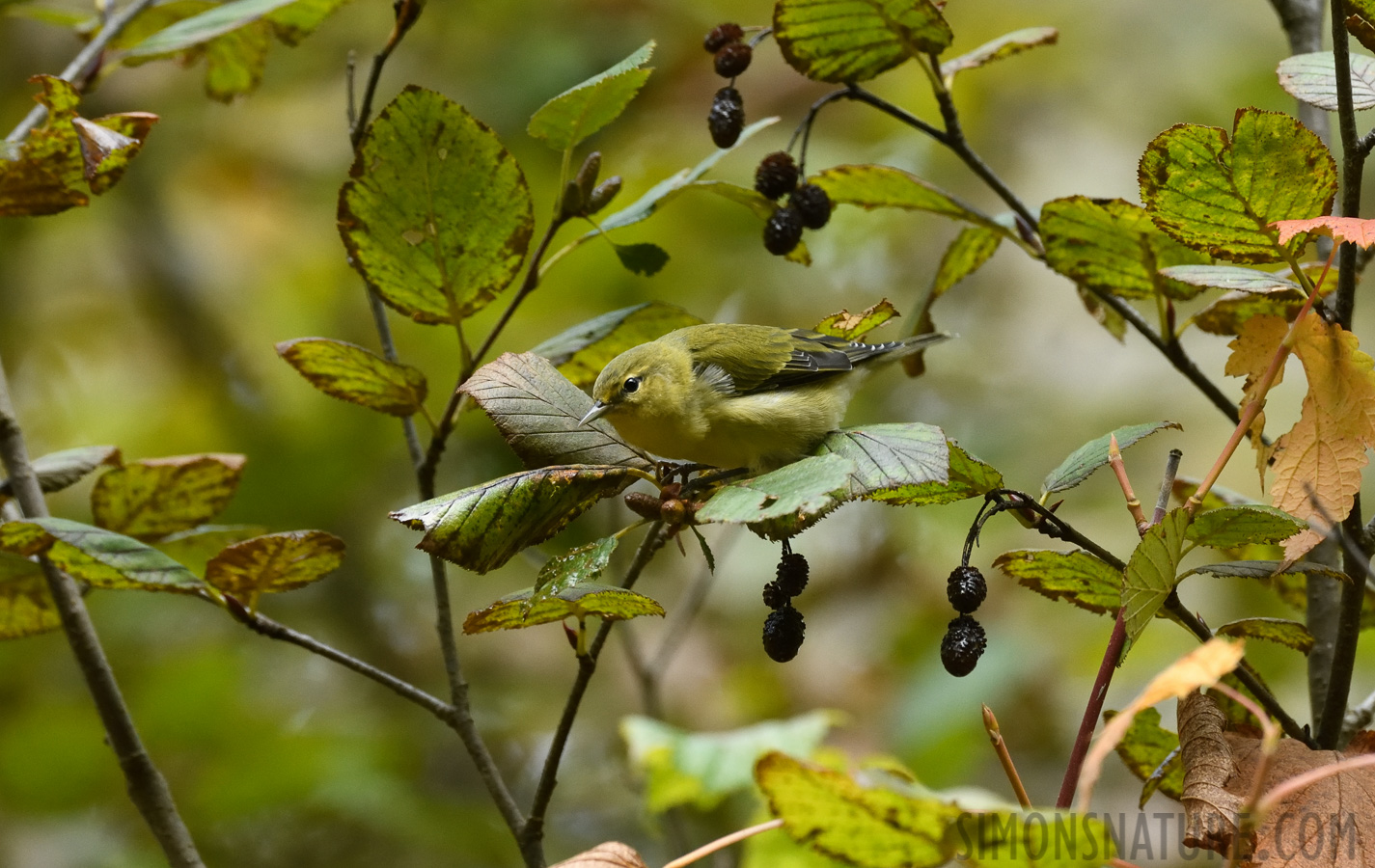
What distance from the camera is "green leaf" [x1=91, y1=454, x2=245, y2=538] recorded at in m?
1.28

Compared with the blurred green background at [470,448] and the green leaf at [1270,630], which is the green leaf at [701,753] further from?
the green leaf at [1270,630]

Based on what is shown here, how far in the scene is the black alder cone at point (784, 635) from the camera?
3.14 feet

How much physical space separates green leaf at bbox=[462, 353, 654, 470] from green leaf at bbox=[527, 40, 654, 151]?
0.78 ft

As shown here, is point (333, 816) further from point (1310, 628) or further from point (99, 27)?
point (1310, 628)

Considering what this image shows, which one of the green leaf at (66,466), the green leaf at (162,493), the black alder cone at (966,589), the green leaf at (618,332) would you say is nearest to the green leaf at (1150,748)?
the black alder cone at (966,589)

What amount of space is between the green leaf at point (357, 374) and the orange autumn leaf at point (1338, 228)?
74 cm

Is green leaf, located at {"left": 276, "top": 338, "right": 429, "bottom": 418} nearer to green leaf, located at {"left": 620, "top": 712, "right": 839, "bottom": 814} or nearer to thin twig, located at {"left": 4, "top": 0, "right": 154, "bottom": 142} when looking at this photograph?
thin twig, located at {"left": 4, "top": 0, "right": 154, "bottom": 142}

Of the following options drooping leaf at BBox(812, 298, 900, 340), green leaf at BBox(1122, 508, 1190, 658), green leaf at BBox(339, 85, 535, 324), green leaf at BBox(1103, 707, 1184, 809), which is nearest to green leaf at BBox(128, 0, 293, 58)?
green leaf at BBox(339, 85, 535, 324)

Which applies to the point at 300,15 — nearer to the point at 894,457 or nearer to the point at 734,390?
the point at 734,390

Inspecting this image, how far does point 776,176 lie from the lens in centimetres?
124

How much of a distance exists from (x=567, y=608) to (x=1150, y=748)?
0.61 m

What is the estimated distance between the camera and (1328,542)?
1.18m

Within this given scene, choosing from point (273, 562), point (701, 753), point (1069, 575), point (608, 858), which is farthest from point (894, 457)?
point (701, 753)

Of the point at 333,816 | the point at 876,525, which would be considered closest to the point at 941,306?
the point at 876,525
